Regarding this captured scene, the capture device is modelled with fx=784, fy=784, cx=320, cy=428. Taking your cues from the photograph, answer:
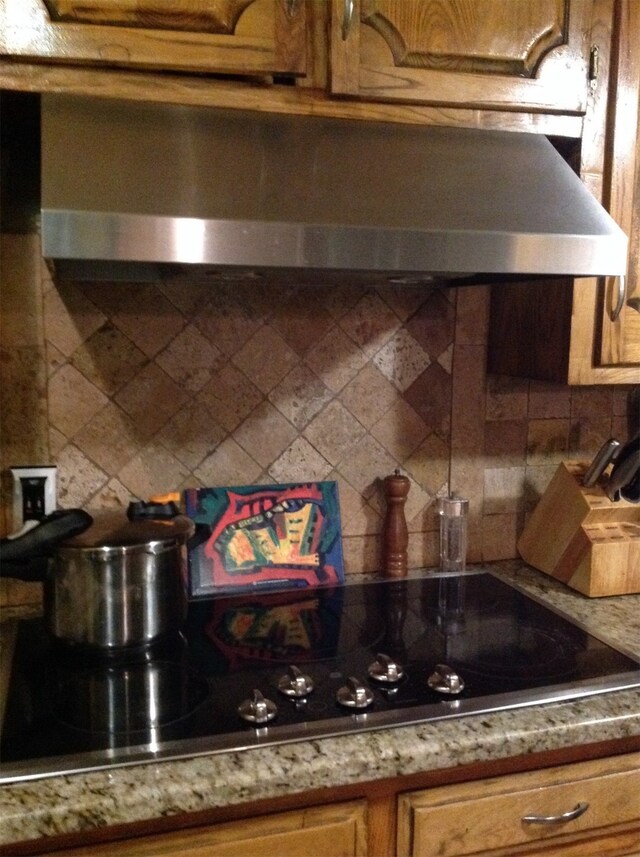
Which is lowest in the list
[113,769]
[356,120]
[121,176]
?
[113,769]

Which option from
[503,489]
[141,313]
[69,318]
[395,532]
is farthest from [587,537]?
[69,318]

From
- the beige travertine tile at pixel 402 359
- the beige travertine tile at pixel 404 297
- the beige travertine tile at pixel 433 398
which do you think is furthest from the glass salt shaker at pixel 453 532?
the beige travertine tile at pixel 404 297

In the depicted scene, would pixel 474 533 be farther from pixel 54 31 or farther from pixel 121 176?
pixel 54 31

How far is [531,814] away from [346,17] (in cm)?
112

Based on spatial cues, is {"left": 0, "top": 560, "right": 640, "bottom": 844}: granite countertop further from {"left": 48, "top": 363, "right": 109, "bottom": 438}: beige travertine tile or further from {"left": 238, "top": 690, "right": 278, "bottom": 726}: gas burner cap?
{"left": 48, "top": 363, "right": 109, "bottom": 438}: beige travertine tile

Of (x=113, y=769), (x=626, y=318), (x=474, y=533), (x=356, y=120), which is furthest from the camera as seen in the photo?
(x=474, y=533)

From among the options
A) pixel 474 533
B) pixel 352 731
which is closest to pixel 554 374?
pixel 474 533

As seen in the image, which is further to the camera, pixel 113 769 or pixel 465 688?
A: pixel 465 688

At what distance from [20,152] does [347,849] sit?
110 centimetres

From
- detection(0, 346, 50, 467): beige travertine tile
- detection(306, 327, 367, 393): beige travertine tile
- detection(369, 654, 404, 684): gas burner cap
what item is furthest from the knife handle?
detection(0, 346, 50, 467): beige travertine tile

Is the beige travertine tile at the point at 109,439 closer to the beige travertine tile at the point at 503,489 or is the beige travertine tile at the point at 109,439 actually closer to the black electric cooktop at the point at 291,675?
the black electric cooktop at the point at 291,675

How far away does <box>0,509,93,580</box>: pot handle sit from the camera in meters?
1.13

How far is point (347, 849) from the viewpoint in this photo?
→ 3.19ft

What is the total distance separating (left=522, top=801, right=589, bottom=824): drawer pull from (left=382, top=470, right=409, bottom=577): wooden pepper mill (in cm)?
59
